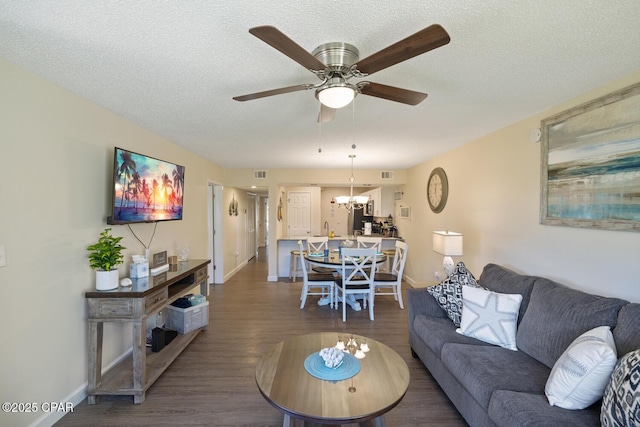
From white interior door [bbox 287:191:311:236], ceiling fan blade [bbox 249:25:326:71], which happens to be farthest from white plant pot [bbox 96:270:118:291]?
white interior door [bbox 287:191:311:236]

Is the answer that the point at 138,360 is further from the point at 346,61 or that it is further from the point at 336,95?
the point at 346,61

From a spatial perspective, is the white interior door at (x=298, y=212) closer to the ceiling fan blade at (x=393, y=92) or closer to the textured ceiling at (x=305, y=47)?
the textured ceiling at (x=305, y=47)

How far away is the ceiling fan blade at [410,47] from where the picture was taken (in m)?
1.13

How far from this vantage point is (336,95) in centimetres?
152

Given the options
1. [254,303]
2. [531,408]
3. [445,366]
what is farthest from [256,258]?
[531,408]

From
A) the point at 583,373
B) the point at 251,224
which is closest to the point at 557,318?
the point at 583,373

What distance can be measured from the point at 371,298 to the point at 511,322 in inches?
78.3

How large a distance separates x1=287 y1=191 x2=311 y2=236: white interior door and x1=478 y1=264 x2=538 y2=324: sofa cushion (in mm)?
5721

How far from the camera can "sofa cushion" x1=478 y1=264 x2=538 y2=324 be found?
7.39 feet

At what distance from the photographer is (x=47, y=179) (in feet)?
6.48

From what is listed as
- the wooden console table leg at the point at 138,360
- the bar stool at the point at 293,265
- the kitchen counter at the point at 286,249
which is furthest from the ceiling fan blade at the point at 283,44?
the kitchen counter at the point at 286,249

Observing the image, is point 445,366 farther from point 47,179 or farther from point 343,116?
point 47,179

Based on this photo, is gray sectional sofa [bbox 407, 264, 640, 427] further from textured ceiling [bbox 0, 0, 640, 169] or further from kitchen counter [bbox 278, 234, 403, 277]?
kitchen counter [bbox 278, 234, 403, 277]

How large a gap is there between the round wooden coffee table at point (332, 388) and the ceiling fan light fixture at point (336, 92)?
1607mm
